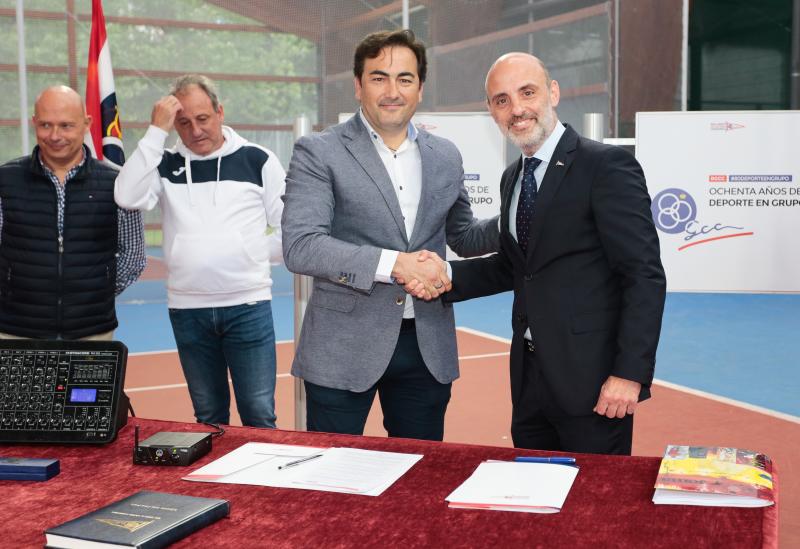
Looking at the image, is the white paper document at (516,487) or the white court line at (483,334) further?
the white court line at (483,334)

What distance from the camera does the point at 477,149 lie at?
4430 millimetres

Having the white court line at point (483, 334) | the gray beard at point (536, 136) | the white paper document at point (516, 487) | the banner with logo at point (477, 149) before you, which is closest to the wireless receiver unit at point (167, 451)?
the white paper document at point (516, 487)

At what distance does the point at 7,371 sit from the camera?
1.93 m

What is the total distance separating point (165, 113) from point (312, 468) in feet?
6.28

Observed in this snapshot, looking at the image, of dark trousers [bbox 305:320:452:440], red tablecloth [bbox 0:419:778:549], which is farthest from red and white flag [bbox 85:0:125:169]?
red tablecloth [bbox 0:419:778:549]

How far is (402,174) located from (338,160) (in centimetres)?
20

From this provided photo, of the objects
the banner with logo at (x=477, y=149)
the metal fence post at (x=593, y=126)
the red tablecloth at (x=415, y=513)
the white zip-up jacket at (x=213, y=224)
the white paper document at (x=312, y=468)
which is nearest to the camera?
the red tablecloth at (x=415, y=513)

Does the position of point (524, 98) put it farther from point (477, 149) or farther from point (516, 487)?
point (477, 149)

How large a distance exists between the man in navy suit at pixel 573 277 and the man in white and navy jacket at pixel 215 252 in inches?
49.1

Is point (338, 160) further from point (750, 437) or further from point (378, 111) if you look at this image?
point (750, 437)

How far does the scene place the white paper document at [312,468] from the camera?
1.58m

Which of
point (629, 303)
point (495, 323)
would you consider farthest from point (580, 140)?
point (495, 323)

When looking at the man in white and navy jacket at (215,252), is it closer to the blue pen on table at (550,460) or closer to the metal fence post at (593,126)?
the metal fence post at (593,126)
